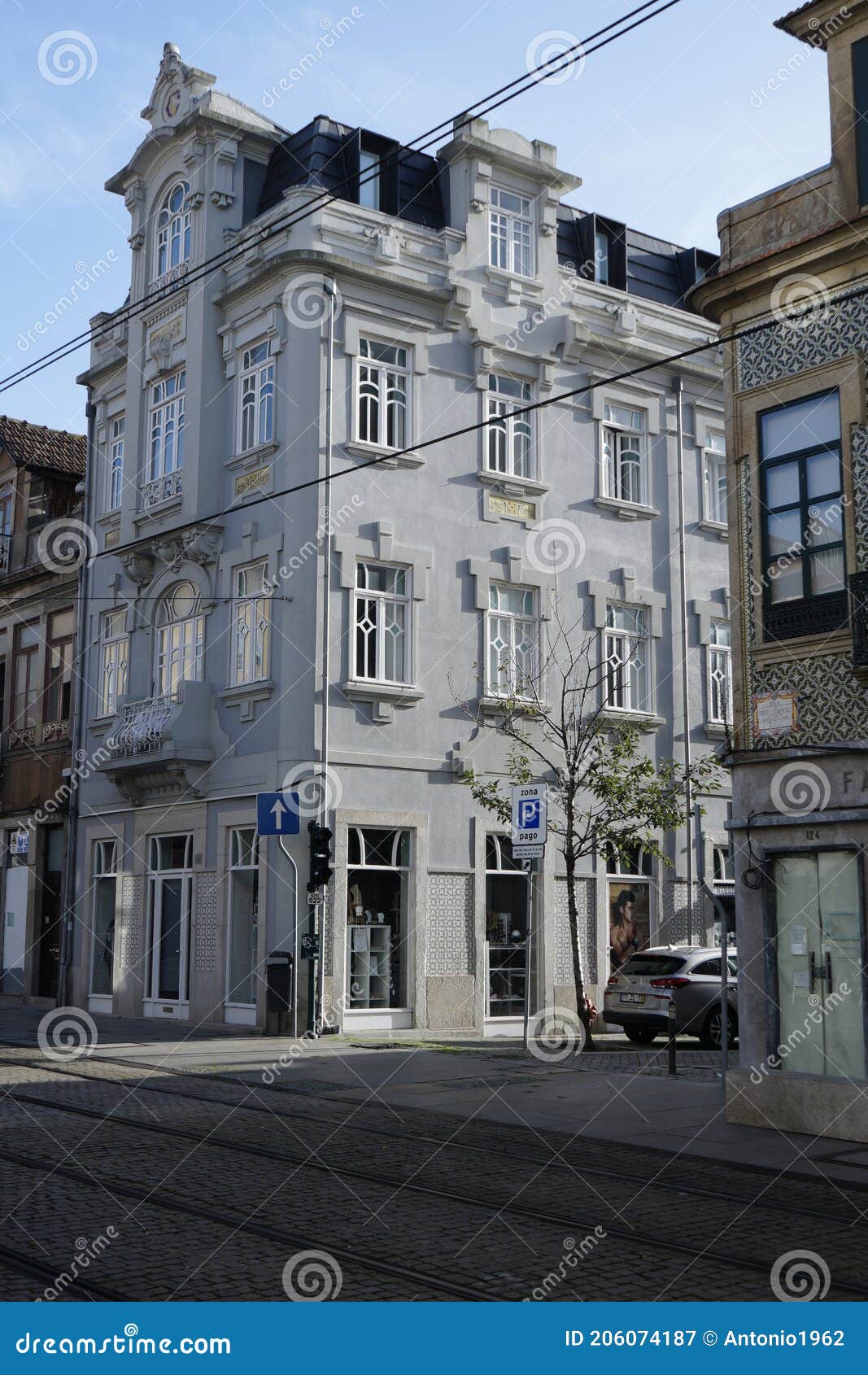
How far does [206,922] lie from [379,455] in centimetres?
861

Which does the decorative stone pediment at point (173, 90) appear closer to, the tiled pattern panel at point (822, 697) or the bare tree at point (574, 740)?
the bare tree at point (574, 740)

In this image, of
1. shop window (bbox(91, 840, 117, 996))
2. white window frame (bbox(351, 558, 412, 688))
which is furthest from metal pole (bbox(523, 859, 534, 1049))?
shop window (bbox(91, 840, 117, 996))

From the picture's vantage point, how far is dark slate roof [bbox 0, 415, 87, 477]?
34.8 meters

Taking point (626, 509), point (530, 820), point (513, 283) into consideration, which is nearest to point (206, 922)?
point (530, 820)

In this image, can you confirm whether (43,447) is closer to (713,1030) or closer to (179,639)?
(179,639)

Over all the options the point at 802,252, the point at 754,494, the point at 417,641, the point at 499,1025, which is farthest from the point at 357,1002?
the point at 802,252

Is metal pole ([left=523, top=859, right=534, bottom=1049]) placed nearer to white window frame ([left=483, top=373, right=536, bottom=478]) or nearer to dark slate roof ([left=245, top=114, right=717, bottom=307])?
white window frame ([left=483, top=373, right=536, bottom=478])

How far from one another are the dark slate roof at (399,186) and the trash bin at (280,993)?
1243cm

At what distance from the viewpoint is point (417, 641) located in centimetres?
2530

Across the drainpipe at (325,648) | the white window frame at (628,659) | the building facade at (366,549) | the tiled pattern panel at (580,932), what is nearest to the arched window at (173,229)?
the building facade at (366,549)

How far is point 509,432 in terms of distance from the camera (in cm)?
2750

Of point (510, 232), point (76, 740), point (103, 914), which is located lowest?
point (103, 914)

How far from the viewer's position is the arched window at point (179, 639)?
2642 centimetres

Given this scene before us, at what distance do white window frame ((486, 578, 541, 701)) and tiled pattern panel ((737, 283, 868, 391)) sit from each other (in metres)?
11.2
